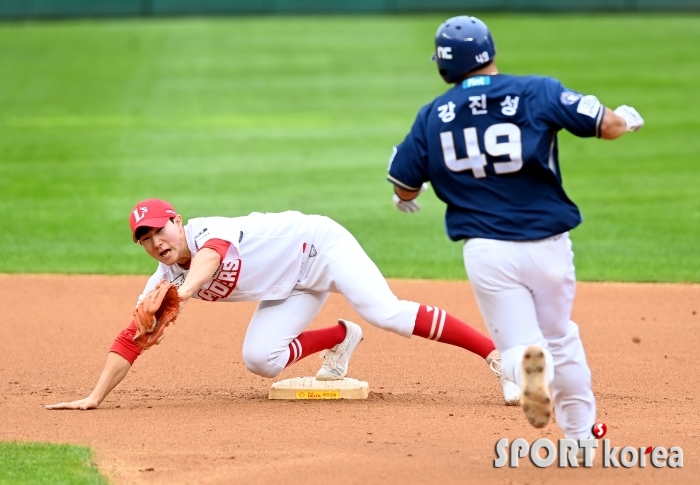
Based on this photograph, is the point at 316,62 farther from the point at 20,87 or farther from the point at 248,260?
the point at 248,260

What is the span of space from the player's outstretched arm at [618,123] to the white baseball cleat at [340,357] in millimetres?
2410

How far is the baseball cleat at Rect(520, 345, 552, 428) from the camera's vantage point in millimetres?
4281

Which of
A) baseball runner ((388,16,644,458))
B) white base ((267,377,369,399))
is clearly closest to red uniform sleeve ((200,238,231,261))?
white base ((267,377,369,399))

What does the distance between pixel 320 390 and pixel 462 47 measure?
94.7 inches

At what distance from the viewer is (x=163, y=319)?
555 cm

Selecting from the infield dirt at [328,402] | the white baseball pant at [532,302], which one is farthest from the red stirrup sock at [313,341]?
the white baseball pant at [532,302]

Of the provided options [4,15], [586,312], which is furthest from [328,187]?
[4,15]

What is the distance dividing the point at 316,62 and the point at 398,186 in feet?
68.5

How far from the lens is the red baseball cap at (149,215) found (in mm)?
5527

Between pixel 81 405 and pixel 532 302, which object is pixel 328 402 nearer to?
pixel 81 405

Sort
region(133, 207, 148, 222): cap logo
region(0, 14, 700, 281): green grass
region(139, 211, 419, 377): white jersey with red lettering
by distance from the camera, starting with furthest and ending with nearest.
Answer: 1. region(0, 14, 700, 281): green grass
2. region(139, 211, 419, 377): white jersey with red lettering
3. region(133, 207, 148, 222): cap logo

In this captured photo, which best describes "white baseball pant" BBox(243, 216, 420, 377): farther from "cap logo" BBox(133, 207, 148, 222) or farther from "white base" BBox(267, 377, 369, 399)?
"cap logo" BBox(133, 207, 148, 222)

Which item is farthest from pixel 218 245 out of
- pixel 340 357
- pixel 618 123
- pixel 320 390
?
pixel 618 123

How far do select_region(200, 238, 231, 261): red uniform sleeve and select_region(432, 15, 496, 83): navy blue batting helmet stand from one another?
5.21 ft
